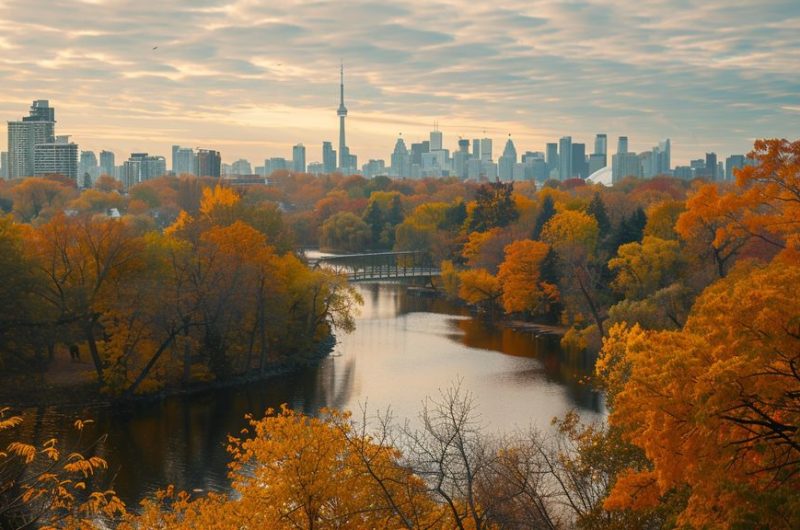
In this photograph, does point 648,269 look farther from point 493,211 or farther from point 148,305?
point 493,211

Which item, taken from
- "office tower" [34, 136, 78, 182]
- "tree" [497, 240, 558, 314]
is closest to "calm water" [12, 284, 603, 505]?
"tree" [497, 240, 558, 314]

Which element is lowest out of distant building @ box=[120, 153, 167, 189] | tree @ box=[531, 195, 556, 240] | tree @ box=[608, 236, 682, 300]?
tree @ box=[608, 236, 682, 300]

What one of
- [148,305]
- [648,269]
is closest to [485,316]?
[648,269]

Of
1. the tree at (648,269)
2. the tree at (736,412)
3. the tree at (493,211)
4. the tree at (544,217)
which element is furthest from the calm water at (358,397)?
the tree at (493,211)

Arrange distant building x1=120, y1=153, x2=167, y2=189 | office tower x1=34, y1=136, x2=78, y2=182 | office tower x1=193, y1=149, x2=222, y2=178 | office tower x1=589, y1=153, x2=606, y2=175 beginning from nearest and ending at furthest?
office tower x1=34, y1=136, x2=78, y2=182
office tower x1=193, y1=149, x2=222, y2=178
distant building x1=120, y1=153, x2=167, y2=189
office tower x1=589, y1=153, x2=606, y2=175

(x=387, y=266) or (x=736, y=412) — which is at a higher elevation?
(x=736, y=412)

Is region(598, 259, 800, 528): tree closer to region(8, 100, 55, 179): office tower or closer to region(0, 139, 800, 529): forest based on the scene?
region(0, 139, 800, 529): forest

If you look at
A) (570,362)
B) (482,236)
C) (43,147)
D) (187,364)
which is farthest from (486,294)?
(43,147)
